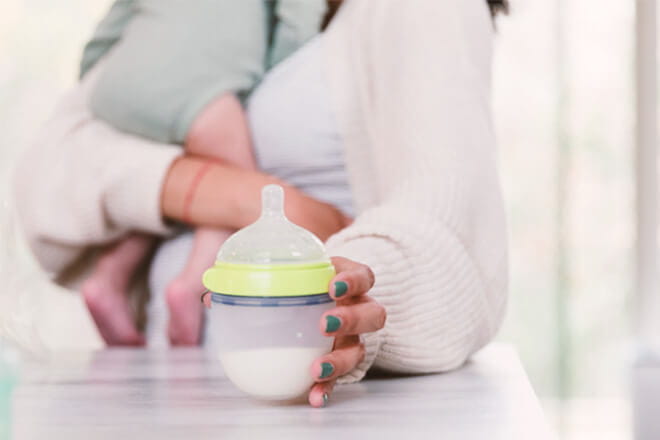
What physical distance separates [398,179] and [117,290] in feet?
1.83

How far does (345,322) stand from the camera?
0.57 meters

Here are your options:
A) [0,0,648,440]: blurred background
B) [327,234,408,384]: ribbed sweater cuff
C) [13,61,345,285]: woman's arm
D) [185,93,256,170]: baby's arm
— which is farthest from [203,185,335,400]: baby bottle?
[0,0,648,440]: blurred background

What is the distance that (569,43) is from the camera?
2.25 metres

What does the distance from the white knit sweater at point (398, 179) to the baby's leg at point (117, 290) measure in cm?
3

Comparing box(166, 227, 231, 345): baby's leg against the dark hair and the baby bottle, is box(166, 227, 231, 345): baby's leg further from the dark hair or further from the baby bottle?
the baby bottle

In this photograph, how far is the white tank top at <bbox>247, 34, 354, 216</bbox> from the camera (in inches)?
45.7

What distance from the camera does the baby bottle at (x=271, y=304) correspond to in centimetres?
55

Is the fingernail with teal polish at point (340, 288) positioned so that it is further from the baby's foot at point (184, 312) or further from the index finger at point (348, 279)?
the baby's foot at point (184, 312)

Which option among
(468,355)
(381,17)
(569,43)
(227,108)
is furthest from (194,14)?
(569,43)

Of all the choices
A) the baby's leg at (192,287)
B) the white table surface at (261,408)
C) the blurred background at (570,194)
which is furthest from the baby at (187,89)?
the blurred background at (570,194)

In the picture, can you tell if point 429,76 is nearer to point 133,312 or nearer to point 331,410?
point 331,410

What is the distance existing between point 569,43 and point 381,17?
4.31 ft

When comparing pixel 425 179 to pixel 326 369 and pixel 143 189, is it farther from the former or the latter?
pixel 143 189

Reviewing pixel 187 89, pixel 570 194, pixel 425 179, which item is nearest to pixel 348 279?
pixel 425 179
